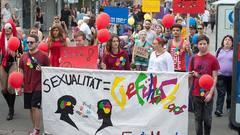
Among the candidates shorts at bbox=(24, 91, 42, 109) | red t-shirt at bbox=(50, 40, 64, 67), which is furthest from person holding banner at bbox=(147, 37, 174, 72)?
shorts at bbox=(24, 91, 42, 109)

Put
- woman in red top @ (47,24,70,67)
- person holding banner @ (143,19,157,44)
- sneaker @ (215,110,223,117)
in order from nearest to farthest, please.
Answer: woman in red top @ (47,24,70,67) → sneaker @ (215,110,223,117) → person holding banner @ (143,19,157,44)

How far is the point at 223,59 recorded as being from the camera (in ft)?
30.4

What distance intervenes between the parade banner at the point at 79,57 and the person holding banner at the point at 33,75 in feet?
1.02

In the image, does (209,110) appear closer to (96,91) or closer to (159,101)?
(159,101)

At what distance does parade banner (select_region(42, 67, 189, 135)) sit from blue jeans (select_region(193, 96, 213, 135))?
8.5 inches

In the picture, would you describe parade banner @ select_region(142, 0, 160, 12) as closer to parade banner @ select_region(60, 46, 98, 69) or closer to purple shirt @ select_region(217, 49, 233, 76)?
purple shirt @ select_region(217, 49, 233, 76)

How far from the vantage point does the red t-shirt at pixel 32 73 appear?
24.9 feet

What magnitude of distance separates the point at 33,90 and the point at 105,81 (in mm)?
1201

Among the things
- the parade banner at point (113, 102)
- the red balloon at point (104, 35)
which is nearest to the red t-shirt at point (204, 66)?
the parade banner at point (113, 102)

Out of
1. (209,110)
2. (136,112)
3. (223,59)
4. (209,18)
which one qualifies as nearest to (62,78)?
(136,112)

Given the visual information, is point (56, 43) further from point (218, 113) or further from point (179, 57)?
point (218, 113)

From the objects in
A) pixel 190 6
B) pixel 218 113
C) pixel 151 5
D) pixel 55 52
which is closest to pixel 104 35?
pixel 55 52

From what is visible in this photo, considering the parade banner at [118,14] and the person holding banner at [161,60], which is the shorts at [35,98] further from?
the parade banner at [118,14]

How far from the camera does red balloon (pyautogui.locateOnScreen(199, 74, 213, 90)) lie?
21.6 feet
